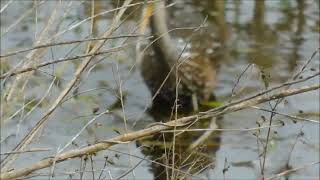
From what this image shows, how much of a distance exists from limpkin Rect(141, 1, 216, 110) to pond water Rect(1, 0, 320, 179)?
0.16m

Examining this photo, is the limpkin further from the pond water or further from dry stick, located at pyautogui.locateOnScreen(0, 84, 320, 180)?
dry stick, located at pyautogui.locateOnScreen(0, 84, 320, 180)

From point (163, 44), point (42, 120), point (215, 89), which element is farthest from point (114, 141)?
point (215, 89)

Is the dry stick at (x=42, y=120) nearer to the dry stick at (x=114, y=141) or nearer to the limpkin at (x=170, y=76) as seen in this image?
the dry stick at (x=114, y=141)

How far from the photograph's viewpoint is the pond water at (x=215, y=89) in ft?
Result: 20.0

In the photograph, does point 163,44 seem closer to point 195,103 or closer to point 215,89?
point 195,103

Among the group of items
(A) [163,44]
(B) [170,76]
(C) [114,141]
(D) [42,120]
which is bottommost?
(B) [170,76]

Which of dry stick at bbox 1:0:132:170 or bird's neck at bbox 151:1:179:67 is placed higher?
dry stick at bbox 1:0:132:170

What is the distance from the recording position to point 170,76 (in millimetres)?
8094

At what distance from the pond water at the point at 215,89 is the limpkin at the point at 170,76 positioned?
16cm

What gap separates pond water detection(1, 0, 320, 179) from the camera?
20.0ft

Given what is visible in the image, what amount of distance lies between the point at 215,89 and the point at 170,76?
69 cm

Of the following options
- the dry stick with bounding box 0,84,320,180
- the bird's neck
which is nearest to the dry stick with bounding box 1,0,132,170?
the dry stick with bounding box 0,84,320,180

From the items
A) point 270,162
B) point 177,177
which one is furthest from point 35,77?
point 177,177

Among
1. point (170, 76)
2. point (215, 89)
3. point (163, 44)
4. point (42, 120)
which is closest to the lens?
point (42, 120)
